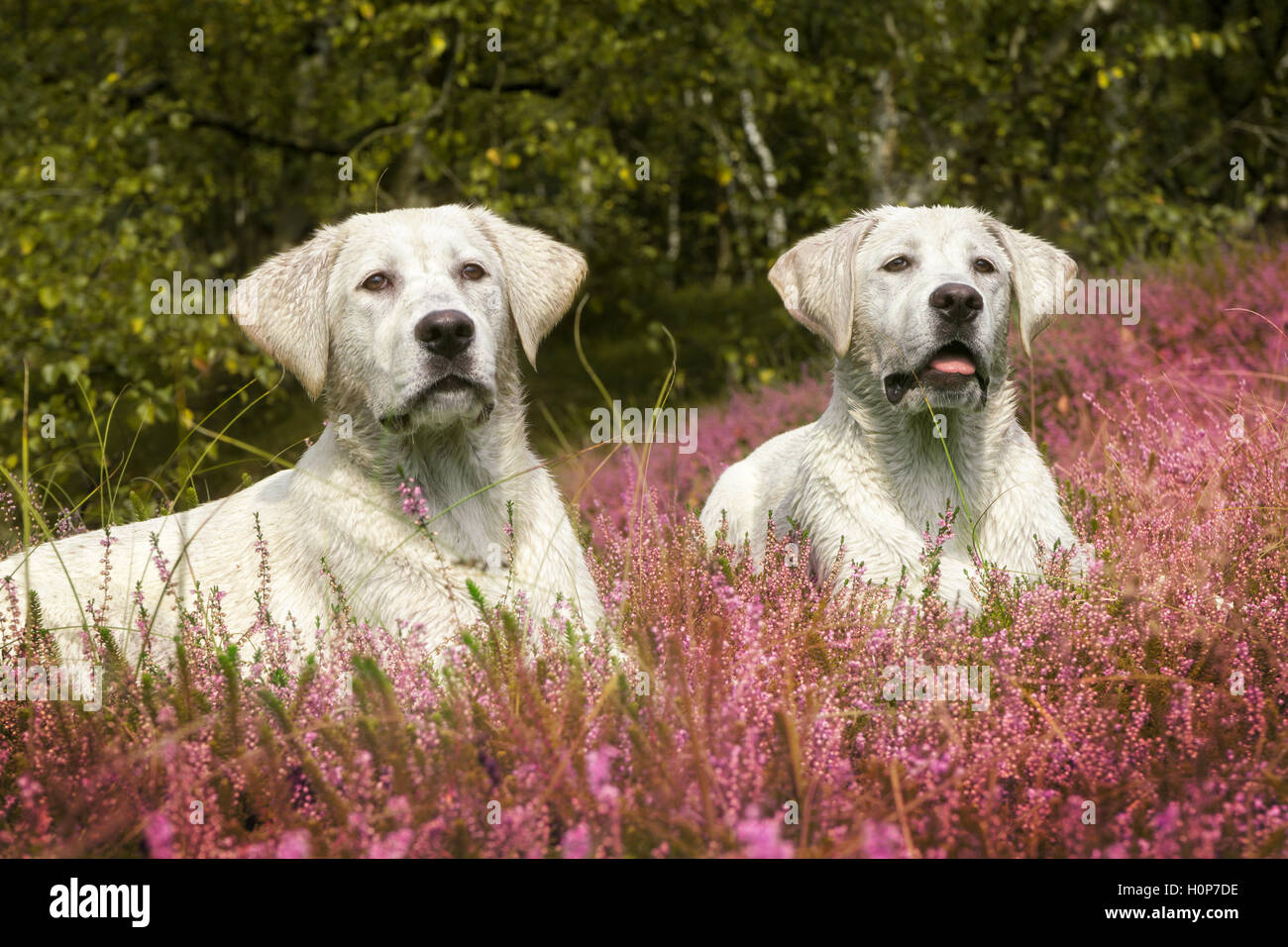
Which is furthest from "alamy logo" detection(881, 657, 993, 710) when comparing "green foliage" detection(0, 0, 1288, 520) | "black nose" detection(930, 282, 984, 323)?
"green foliage" detection(0, 0, 1288, 520)

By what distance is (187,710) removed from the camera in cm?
313

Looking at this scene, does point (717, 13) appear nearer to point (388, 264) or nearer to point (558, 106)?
point (558, 106)

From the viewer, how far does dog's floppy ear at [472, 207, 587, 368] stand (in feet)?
14.3

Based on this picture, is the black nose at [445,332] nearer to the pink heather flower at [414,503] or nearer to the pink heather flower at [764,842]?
the pink heather flower at [414,503]

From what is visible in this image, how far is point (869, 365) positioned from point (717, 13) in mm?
7870

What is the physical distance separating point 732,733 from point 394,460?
1968mm

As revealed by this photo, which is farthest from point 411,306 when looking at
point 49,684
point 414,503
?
point 49,684

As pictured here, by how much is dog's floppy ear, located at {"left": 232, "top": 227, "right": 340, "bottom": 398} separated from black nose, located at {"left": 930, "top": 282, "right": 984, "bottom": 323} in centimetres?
229

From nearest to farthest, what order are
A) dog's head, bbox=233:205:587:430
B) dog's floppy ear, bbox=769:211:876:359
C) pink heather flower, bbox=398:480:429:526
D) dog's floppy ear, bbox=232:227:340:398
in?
pink heather flower, bbox=398:480:429:526, dog's head, bbox=233:205:587:430, dog's floppy ear, bbox=232:227:340:398, dog's floppy ear, bbox=769:211:876:359
